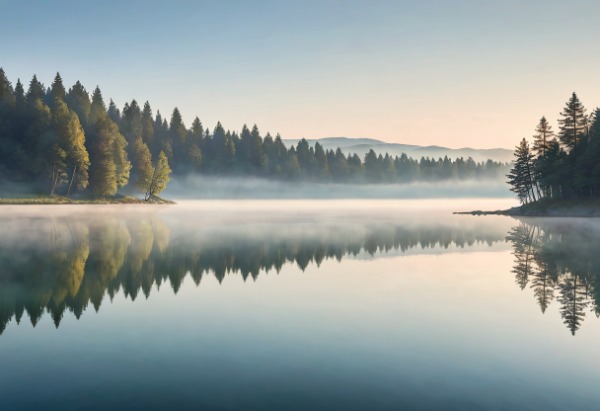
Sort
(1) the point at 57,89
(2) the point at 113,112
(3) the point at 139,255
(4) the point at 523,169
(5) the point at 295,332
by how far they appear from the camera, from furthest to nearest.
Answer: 1. (2) the point at 113,112
2. (1) the point at 57,89
3. (4) the point at 523,169
4. (3) the point at 139,255
5. (5) the point at 295,332

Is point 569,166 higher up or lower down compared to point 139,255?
higher up

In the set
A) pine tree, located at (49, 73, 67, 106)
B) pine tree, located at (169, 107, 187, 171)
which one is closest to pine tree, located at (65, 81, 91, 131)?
pine tree, located at (49, 73, 67, 106)

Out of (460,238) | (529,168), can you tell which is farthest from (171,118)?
(460,238)

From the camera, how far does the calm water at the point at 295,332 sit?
10.1 metres

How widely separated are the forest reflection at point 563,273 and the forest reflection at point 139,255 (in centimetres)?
552

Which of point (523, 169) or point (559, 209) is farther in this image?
point (523, 169)

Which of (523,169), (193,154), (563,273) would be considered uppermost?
(193,154)

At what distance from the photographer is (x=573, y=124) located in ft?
296

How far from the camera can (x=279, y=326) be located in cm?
1538

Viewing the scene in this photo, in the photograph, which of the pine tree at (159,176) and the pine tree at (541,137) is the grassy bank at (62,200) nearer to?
the pine tree at (159,176)

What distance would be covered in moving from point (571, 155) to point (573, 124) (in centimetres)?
711

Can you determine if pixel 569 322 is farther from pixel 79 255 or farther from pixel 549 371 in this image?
pixel 79 255

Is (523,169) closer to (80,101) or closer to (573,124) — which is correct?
(573,124)

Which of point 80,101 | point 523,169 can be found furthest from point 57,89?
point 523,169
